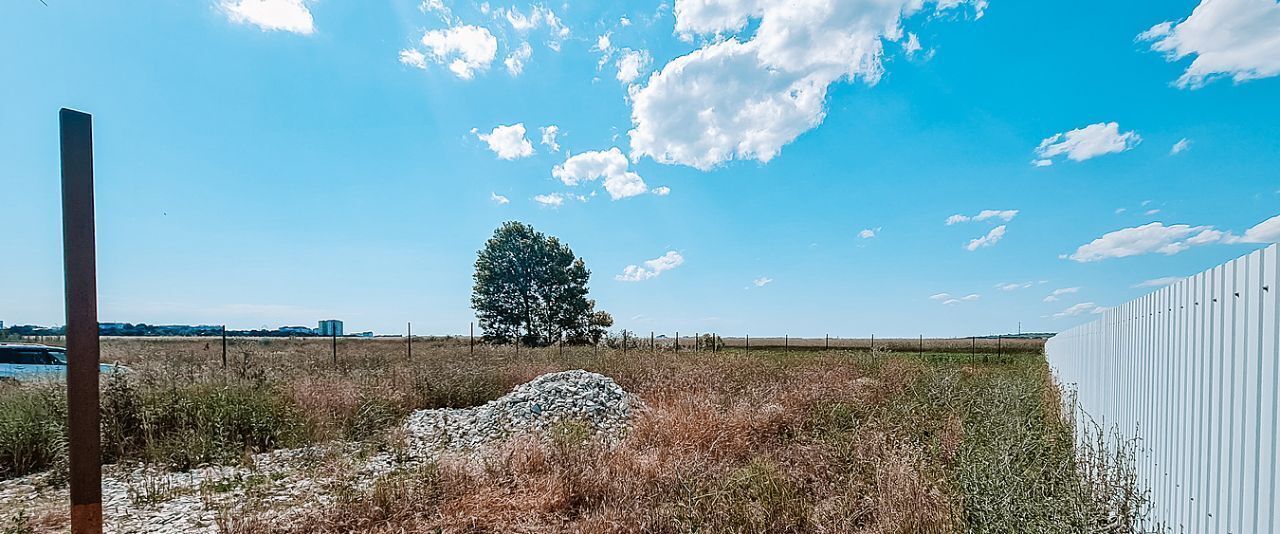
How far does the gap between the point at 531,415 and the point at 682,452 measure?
105 inches

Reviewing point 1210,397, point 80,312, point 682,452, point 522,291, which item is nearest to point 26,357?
point 80,312

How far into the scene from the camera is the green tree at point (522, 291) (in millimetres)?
26953

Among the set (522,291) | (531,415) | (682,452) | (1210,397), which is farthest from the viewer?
(522,291)

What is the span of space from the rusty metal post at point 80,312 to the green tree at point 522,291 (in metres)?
25.0

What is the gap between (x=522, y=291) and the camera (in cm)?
2700

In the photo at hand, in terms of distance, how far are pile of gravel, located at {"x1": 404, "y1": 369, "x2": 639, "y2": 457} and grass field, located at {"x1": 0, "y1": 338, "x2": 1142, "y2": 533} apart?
41cm

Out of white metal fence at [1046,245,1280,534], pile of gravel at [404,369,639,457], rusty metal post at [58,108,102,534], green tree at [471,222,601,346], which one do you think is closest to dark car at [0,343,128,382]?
pile of gravel at [404,369,639,457]

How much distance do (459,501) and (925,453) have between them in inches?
147

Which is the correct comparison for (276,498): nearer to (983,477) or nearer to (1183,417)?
(983,477)

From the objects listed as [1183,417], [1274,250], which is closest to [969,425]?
[1183,417]

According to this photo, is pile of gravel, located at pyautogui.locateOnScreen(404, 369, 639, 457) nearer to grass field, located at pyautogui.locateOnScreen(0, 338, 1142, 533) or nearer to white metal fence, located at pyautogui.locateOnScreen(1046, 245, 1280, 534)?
grass field, located at pyautogui.locateOnScreen(0, 338, 1142, 533)

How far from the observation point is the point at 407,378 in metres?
8.71

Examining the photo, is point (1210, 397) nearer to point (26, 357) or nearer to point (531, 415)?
point (531, 415)

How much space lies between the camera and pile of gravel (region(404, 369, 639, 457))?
5984mm
